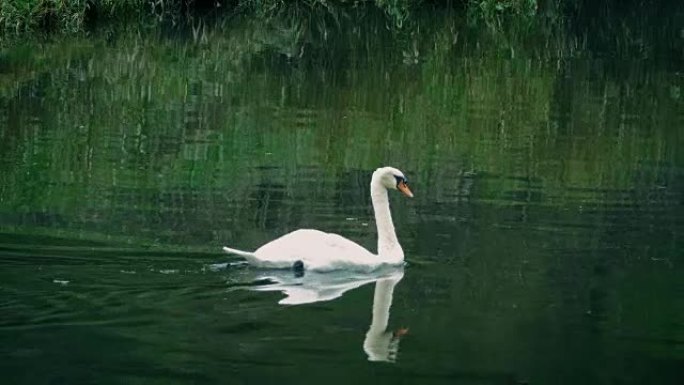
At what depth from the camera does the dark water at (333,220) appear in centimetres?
936

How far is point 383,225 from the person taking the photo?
1220 centimetres

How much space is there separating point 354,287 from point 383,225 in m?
1.01

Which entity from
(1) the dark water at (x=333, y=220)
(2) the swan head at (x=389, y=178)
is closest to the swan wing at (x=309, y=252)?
(1) the dark water at (x=333, y=220)

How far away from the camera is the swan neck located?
470 inches

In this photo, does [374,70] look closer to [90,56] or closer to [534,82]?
[534,82]

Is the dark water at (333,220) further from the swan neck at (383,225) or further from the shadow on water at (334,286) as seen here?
the swan neck at (383,225)

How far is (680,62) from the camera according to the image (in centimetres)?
3034

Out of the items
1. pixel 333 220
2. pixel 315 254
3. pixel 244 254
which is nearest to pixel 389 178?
pixel 333 220

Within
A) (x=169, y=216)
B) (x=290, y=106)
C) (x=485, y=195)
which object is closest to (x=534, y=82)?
(x=290, y=106)

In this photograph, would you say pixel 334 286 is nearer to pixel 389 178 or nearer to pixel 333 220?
pixel 389 178

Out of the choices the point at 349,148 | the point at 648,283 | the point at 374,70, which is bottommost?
the point at 648,283

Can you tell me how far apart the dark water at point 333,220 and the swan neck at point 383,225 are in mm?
206

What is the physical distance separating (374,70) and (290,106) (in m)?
5.54

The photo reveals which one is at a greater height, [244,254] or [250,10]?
[250,10]
